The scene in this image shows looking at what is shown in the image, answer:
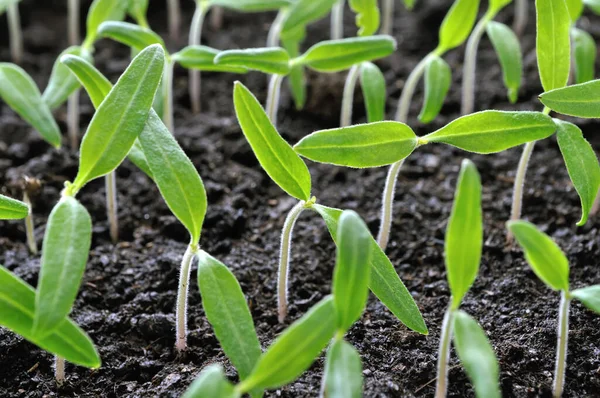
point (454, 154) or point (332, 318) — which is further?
point (454, 154)

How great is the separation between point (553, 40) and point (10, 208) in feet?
2.64

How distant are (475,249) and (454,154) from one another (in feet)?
2.69

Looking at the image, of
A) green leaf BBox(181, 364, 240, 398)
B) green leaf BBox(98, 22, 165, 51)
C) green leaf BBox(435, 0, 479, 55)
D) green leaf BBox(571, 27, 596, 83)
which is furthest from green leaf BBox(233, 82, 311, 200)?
green leaf BBox(571, 27, 596, 83)

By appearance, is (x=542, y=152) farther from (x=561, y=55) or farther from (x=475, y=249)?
(x=475, y=249)

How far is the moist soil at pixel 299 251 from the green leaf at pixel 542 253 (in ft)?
0.75

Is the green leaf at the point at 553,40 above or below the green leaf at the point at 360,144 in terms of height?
above

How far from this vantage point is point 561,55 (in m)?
1.13

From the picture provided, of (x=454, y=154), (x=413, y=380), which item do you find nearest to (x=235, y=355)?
(x=413, y=380)

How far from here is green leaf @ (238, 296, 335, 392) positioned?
788 mm

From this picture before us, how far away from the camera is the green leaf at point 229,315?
92cm

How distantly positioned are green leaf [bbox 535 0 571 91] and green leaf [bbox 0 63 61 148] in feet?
2.78

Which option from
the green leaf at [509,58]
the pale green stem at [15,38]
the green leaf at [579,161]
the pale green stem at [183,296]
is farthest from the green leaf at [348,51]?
the pale green stem at [15,38]

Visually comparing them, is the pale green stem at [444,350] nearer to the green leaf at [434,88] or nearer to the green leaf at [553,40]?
the green leaf at [553,40]

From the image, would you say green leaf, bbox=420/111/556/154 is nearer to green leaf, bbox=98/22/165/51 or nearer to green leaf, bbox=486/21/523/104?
green leaf, bbox=486/21/523/104
